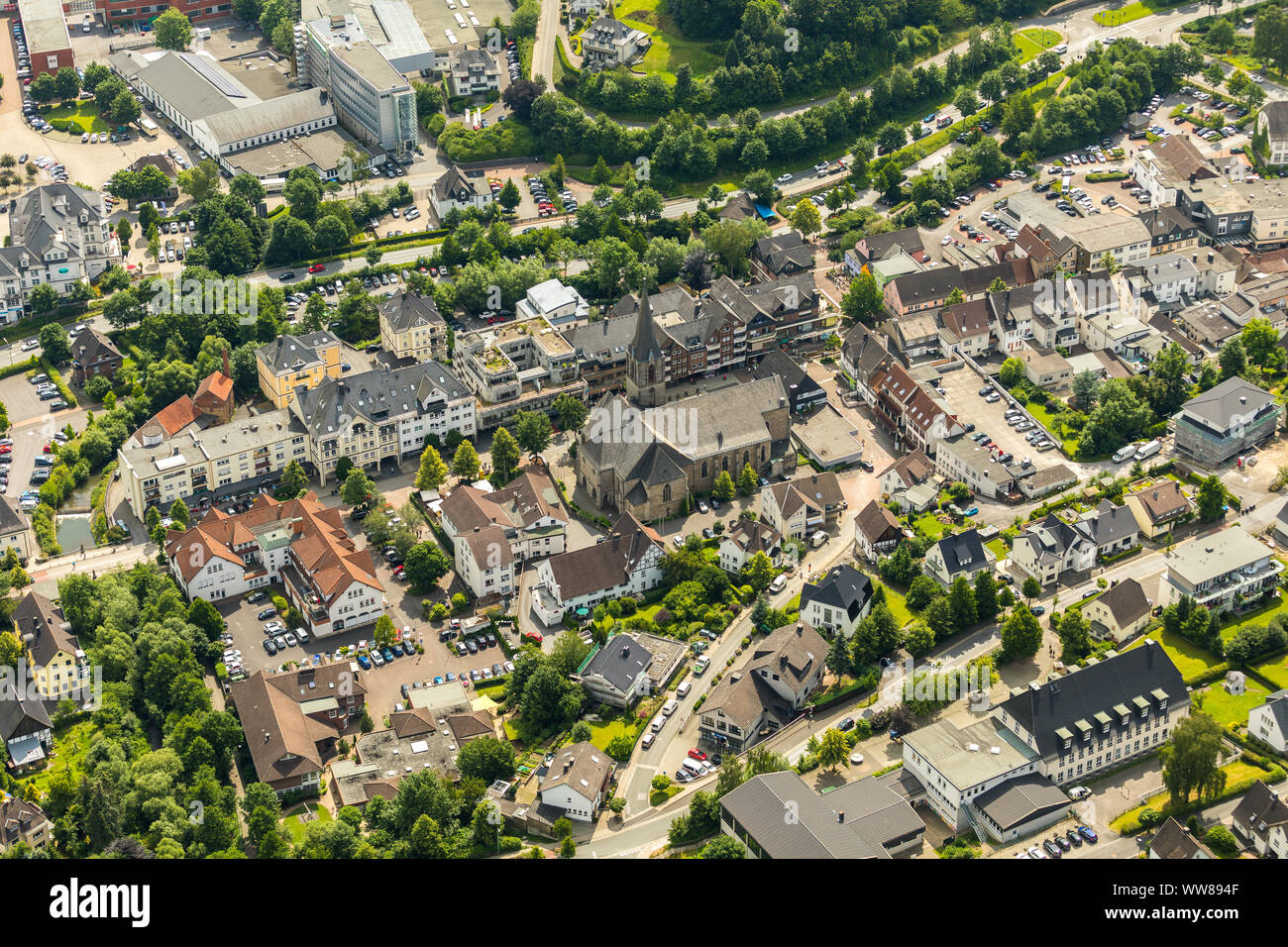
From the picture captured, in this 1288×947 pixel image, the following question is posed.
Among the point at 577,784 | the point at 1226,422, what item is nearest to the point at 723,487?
the point at 577,784

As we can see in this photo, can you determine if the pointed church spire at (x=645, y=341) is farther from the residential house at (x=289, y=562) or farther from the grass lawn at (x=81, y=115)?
the grass lawn at (x=81, y=115)

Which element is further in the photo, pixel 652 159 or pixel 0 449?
pixel 652 159

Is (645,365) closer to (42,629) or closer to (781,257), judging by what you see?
(781,257)

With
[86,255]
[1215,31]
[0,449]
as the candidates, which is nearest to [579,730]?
[0,449]

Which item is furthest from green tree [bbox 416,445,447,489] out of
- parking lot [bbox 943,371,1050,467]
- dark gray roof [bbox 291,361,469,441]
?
parking lot [bbox 943,371,1050,467]

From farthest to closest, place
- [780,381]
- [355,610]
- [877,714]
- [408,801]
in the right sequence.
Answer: [780,381] → [355,610] → [877,714] → [408,801]

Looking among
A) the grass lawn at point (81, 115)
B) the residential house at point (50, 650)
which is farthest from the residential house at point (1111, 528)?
the grass lawn at point (81, 115)

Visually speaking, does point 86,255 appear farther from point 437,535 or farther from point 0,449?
point 437,535

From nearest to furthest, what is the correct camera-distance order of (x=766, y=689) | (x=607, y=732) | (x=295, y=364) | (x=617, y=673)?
(x=607, y=732), (x=766, y=689), (x=617, y=673), (x=295, y=364)
